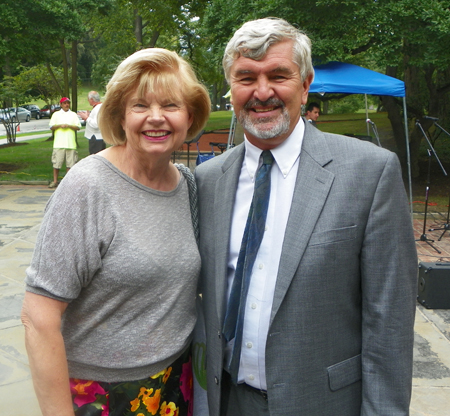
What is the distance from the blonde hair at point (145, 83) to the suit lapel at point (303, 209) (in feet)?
1.73

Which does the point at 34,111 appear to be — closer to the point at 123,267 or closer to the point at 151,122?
the point at 151,122

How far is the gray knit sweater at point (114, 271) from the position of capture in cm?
159

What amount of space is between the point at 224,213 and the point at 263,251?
0.24 meters

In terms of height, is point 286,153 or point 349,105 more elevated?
point 286,153

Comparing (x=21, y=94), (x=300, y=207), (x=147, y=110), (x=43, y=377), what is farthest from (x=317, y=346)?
(x=21, y=94)

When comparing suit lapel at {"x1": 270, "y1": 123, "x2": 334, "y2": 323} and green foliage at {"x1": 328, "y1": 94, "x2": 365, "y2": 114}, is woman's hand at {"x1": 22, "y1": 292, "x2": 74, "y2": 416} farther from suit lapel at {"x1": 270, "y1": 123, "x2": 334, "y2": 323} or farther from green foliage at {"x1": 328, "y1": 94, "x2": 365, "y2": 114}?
green foliage at {"x1": 328, "y1": 94, "x2": 365, "y2": 114}

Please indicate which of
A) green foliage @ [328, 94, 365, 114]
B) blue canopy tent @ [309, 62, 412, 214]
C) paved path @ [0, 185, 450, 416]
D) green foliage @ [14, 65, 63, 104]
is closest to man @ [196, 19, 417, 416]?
paved path @ [0, 185, 450, 416]

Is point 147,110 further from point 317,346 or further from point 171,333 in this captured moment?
point 317,346

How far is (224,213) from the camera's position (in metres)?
1.83

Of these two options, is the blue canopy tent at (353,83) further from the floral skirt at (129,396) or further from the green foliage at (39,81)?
the green foliage at (39,81)

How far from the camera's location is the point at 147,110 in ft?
5.88

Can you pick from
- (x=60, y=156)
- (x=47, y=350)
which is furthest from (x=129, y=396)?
(x=60, y=156)

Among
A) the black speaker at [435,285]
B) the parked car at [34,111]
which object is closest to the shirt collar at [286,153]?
the black speaker at [435,285]

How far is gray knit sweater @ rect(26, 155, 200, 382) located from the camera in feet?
5.23
